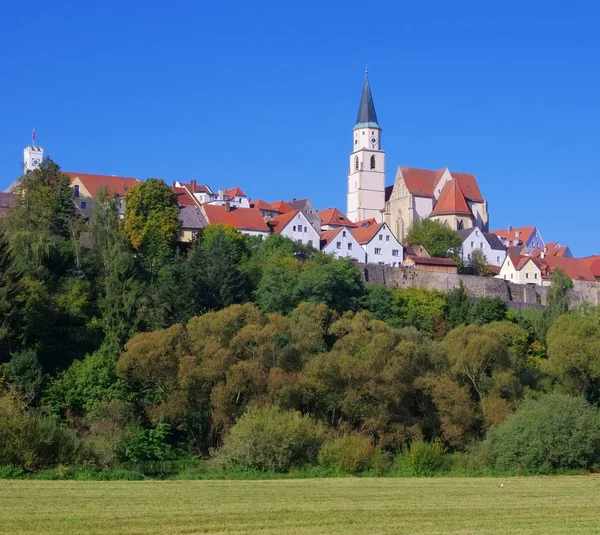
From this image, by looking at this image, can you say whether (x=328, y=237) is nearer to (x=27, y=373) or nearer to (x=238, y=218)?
(x=238, y=218)

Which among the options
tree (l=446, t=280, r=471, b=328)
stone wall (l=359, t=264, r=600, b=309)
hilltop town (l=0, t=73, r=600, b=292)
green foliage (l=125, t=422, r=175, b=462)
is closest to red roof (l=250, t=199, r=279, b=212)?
hilltop town (l=0, t=73, r=600, b=292)

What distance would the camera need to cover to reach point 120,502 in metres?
21.9

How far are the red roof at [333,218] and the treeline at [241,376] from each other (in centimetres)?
3367

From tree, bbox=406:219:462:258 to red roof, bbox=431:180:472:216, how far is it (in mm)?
6952

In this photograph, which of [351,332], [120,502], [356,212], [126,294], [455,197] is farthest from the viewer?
[356,212]

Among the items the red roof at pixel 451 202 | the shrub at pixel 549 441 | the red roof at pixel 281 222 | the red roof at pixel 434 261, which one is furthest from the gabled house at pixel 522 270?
the shrub at pixel 549 441

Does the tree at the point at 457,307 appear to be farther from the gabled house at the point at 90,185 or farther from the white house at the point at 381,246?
the gabled house at the point at 90,185

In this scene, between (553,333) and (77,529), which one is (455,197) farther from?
(77,529)

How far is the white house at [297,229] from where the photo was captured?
2901 inches

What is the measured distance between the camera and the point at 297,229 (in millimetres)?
74250

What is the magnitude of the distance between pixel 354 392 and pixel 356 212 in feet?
210

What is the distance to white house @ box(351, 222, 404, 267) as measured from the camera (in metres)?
77.0

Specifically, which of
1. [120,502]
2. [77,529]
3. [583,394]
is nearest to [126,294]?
[583,394]

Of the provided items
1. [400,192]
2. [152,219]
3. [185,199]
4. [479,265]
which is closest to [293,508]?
[152,219]
